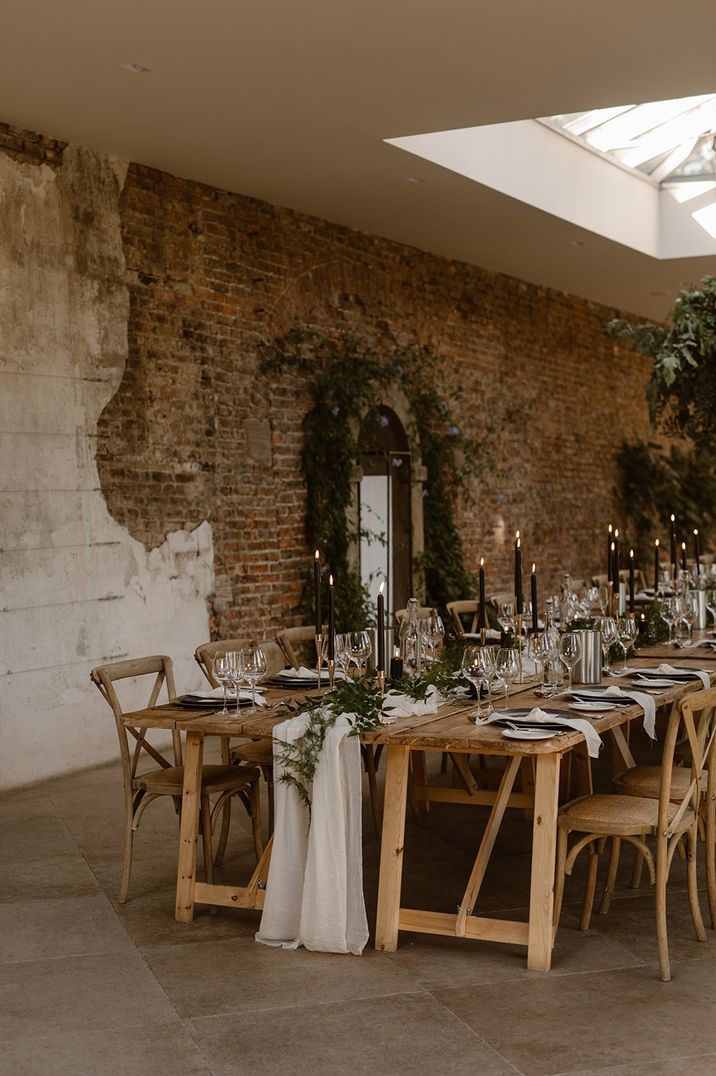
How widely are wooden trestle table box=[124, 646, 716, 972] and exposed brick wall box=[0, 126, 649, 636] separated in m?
3.15

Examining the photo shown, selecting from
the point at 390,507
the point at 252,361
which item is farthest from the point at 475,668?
the point at 390,507

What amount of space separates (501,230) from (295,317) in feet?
6.22

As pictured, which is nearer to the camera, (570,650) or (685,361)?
(570,650)

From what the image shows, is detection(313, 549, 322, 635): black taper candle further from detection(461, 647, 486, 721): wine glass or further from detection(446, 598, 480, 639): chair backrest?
detection(446, 598, 480, 639): chair backrest

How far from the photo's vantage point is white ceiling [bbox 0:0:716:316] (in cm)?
505

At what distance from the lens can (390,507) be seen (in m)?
9.73

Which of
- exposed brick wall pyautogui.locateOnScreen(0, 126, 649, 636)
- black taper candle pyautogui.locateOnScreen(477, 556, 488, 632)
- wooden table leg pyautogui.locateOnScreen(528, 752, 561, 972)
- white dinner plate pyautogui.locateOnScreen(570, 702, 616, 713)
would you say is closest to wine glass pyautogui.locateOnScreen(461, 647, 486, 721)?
white dinner plate pyautogui.locateOnScreen(570, 702, 616, 713)

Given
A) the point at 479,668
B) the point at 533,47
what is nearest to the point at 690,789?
the point at 479,668

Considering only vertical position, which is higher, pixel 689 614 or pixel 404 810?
pixel 689 614

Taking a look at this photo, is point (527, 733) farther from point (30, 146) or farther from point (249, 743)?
point (30, 146)

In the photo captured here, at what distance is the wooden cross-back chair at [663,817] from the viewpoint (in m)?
3.75

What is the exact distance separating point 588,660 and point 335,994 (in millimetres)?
1740

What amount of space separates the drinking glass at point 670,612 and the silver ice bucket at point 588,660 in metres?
1.31

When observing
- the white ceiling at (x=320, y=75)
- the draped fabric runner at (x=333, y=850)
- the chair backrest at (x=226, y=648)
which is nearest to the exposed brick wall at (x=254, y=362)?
the white ceiling at (x=320, y=75)
